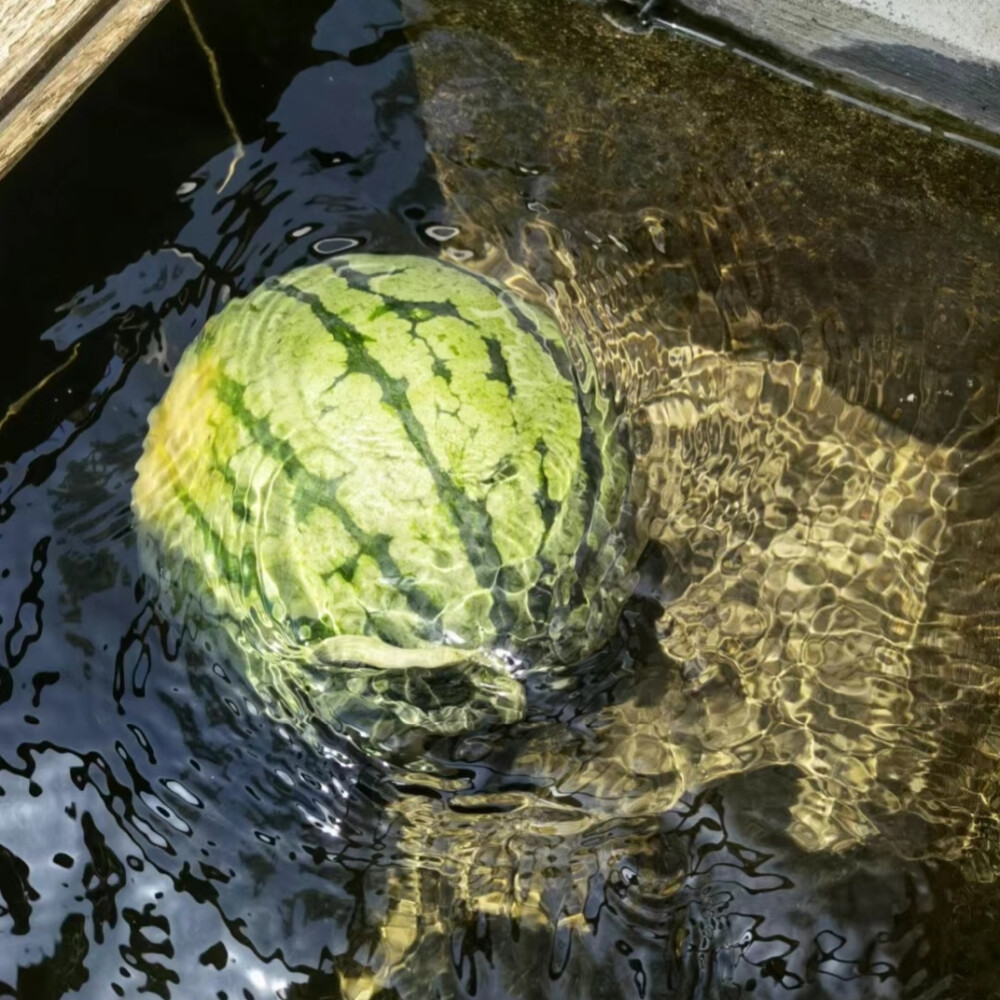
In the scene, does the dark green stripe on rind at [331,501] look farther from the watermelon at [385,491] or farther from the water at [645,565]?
the water at [645,565]

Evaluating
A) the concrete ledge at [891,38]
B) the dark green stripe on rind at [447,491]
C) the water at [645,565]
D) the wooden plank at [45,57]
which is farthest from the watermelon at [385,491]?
the concrete ledge at [891,38]

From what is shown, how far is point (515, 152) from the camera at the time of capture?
11.3 feet

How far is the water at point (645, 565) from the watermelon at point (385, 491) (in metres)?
0.26

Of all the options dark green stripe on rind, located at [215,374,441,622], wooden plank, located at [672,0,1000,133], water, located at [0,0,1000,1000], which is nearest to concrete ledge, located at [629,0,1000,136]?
wooden plank, located at [672,0,1000,133]

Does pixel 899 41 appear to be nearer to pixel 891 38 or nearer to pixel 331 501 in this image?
pixel 891 38

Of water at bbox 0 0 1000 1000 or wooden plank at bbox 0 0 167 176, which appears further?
wooden plank at bbox 0 0 167 176

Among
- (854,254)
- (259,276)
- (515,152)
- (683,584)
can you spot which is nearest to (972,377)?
(854,254)

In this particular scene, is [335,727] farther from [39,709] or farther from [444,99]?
[444,99]

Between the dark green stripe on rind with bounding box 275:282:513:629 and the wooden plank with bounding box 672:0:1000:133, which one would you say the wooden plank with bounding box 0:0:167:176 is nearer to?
the dark green stripe on rind with bounding box 275:282:513:629

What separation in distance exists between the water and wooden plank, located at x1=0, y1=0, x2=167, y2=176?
180mm

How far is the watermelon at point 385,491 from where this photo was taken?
8.01ft

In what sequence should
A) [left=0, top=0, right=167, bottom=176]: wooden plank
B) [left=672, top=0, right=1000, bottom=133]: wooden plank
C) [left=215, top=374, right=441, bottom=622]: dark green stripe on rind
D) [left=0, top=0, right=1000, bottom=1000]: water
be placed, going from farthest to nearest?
[left=672, top=0, right=1000, bottom=133]: wooden plank → [left=0, top=0, right=167, bottom=176]: wooden plank → [left=0, top=0, right=1000, bottom=1000]: water → [left=215, top=374, right=441, bottom=622]: dark green stripe on rind

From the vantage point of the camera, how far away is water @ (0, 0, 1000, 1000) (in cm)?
267

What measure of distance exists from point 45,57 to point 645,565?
2072 millimetres
